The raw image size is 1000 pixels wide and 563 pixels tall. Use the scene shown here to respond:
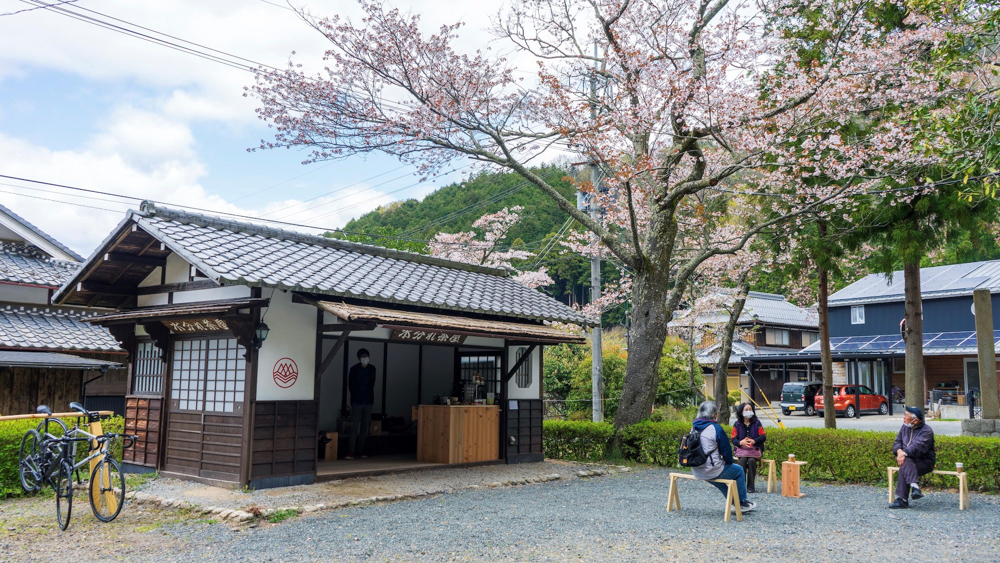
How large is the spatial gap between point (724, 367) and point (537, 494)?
1027cm

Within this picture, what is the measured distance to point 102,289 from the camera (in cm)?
1092

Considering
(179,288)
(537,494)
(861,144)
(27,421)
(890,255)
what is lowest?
(537,494)

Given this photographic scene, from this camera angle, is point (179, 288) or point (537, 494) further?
point (179, 288)

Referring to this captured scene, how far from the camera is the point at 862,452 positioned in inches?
422

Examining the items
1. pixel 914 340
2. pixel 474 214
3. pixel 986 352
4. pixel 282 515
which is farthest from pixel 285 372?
pixel 474 214

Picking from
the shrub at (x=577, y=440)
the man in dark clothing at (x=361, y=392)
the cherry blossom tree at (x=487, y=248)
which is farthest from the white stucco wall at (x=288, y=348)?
the cherry blossom tree at (x=487, y=248)

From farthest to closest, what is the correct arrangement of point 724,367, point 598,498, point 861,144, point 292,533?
point 724,367, point 861,144, point 598,498, point 292,533

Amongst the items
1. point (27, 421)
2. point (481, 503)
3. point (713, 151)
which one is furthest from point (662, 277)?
point (27, 421)

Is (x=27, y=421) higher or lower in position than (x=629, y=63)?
lower

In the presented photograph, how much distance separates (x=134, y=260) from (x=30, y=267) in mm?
6704

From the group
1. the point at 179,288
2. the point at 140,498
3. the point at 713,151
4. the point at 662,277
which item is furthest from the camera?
the point at 713,151

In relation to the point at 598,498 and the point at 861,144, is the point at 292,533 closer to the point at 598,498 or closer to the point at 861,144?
the point at 598,498

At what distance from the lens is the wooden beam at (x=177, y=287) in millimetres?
9844

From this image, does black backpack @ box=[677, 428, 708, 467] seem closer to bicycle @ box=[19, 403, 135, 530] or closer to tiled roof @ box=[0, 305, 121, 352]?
bicycle @ box=[19, 403, 135, 530]
